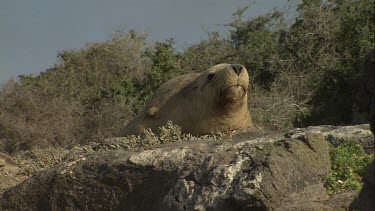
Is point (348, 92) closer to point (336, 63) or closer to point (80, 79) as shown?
point (336, 63)

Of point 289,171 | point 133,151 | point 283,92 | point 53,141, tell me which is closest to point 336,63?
point 283,92

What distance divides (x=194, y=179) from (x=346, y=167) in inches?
53.2

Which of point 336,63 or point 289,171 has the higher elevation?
point 336,63

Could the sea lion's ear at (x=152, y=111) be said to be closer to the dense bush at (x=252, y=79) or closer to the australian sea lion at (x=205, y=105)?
the australian sea lion at (x=205, y=105)

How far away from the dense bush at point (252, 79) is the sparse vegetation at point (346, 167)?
649 centimetres

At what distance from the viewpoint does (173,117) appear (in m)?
11.8

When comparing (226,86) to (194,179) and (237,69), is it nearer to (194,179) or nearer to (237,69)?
(237,69)

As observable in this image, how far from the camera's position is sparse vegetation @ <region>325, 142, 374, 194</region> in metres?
6.54

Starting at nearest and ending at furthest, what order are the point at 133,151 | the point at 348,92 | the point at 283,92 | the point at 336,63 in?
the point at 133,151, the point at 348,92, the point at 336,63, the point at 283,92

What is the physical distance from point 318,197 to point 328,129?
204cm

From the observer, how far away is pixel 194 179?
6.98m

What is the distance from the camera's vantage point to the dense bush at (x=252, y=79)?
16094 millimetres

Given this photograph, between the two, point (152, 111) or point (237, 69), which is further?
point (152, 111)

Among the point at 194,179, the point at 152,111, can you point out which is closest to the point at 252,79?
the point at 152,111
